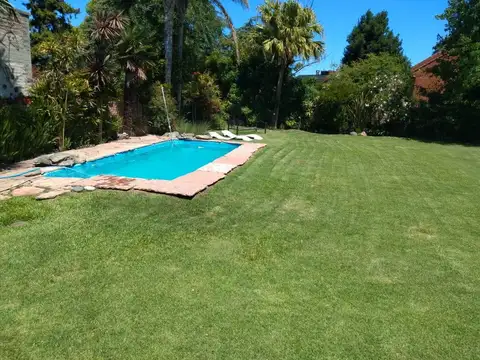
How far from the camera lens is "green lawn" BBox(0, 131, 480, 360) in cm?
280

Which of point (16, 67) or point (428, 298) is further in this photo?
point (16, 67)

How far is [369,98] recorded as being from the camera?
17.5 metres

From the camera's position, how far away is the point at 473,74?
13.7 m

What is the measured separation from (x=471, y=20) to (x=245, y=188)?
13175 mm

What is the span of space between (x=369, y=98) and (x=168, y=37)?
967cm

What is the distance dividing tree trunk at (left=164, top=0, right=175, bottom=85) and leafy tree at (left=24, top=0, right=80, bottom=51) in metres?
14.2

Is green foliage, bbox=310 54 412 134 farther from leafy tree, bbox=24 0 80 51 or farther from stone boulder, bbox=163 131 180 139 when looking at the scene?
leafy tree, bbox=24 0 80 51

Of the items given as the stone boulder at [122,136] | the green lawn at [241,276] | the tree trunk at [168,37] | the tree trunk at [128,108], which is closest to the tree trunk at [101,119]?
the stone boulder at [122,136]

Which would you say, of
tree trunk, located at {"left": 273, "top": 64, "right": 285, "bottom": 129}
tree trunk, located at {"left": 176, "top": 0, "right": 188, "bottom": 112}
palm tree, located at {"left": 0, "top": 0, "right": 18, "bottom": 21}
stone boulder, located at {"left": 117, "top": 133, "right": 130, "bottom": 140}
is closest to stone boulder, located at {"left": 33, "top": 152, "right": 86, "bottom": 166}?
palm tree, located at {"left": 0, "top": 0, "right": 18, "bottom": 21}

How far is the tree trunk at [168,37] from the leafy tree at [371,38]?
765 inches

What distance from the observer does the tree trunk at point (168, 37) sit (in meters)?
14.2

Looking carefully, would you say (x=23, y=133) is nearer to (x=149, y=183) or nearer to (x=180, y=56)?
(x=149, y=183)

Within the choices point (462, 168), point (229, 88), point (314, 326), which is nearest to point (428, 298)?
point (314, 326)

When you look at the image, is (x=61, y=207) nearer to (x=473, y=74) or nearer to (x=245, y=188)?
(x=245, y=188)
